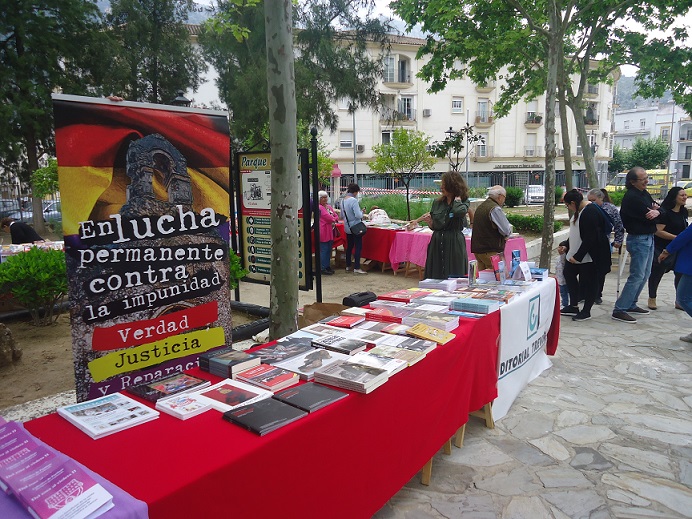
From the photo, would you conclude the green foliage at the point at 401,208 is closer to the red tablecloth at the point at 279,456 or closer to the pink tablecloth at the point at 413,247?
the pink tablecloth at the point at 413,247

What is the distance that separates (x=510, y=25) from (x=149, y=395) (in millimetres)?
11971

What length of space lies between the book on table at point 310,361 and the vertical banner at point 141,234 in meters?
1.08

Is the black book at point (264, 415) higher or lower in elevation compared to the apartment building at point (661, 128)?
lower

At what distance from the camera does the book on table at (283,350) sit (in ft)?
7.78

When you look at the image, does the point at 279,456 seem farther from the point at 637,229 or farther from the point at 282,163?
the point at 637,229

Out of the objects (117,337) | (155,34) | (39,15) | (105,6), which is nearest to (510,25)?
(117,337)

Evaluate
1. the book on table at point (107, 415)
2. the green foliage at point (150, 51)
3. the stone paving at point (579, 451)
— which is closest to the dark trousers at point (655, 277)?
the stone paving at point (579, 451)

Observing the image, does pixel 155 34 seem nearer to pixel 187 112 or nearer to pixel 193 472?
pixel 187 112

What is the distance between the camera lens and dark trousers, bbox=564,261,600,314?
20.1 ft

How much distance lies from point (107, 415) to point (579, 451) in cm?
291

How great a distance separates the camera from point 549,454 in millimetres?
3182

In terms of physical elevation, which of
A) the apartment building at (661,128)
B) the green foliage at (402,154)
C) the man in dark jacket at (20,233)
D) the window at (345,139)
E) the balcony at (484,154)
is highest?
the apartment building at (661,128)

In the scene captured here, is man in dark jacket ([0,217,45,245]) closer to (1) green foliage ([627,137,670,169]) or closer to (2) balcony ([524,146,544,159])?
(2) balcony ([524,146,544,159])

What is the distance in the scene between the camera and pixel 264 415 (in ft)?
5.74
